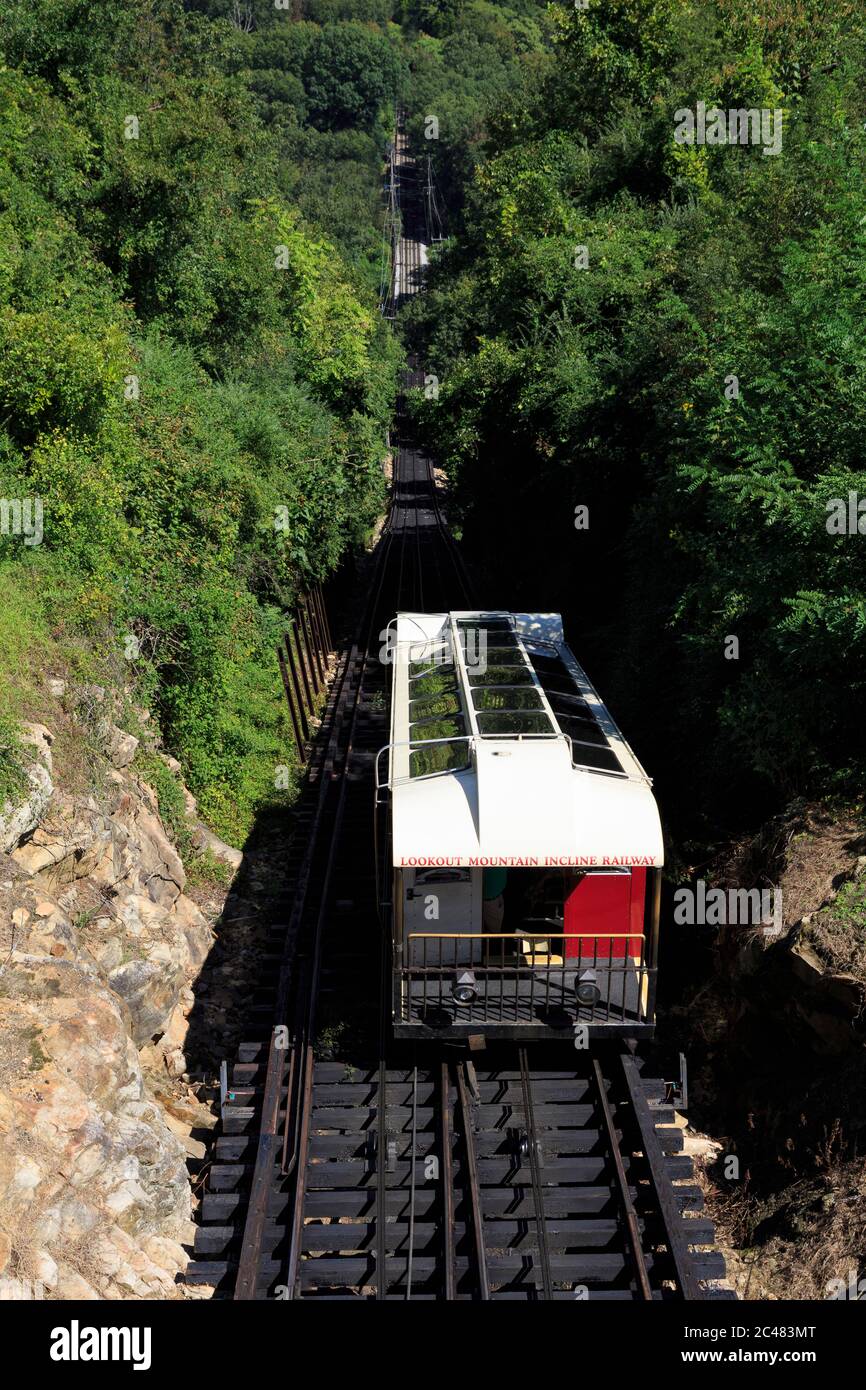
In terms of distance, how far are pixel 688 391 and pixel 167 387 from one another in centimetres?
1011

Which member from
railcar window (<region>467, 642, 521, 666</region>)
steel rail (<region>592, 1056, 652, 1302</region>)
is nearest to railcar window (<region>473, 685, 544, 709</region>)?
railcar window (<region>467, 642, 521, 666</region>)

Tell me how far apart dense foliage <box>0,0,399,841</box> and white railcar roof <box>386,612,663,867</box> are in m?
4.90

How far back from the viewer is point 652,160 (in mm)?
39438

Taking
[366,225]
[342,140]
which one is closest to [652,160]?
[366,225]

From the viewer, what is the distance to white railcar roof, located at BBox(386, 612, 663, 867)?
1089cm

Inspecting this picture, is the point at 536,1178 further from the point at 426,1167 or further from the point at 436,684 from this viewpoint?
the point at 436,684

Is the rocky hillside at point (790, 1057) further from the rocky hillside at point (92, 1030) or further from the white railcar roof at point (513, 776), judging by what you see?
the rocky hillside at point (92, 1030)

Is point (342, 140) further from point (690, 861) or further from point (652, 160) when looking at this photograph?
point (690, 861)

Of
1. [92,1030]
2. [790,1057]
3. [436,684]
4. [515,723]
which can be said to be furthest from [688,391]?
[92,1030]

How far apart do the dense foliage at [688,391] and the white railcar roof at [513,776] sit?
7.08ft

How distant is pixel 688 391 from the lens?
18.3 metres

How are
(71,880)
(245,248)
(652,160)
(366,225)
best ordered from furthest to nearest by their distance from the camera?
1. (366,225)
2. (652,160)
3. (245,248)
4. (71,880)
